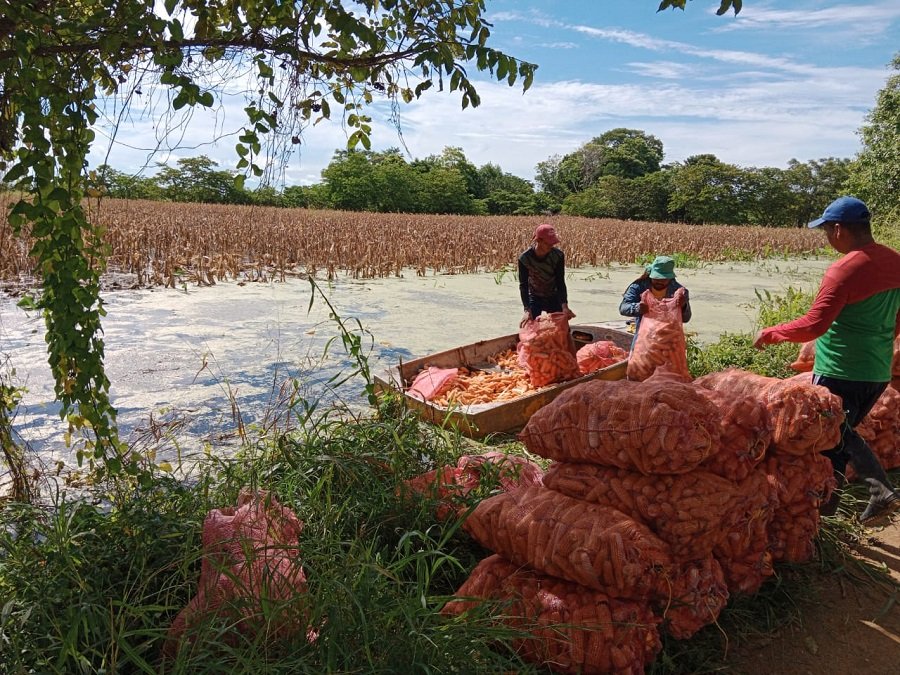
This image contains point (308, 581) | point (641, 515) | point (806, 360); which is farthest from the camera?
point (806, 360)

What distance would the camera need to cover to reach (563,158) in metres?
80.7

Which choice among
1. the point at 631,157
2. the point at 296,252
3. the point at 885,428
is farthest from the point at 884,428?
the point at 631,157

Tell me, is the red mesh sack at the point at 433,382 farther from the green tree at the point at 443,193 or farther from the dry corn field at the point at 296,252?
the green tree at the point at 443,193

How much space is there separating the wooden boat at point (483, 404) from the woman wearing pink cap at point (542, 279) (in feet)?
1.71

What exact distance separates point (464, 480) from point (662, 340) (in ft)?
7.26

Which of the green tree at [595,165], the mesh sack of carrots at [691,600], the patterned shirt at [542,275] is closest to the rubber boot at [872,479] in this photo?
the mesh sack of carrots at [691,600]

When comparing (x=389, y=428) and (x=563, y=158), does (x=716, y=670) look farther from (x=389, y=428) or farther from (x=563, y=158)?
(x=563, y=158)

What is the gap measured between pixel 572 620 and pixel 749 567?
831 millimetres

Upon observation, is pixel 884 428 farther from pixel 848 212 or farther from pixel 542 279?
pixel 542 279

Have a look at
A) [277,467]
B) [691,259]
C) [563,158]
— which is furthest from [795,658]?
[563,158]

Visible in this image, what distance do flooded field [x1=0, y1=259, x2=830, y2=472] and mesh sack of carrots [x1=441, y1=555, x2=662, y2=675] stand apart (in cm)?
113


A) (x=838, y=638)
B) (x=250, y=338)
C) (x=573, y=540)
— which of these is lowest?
(x=838, y=638)

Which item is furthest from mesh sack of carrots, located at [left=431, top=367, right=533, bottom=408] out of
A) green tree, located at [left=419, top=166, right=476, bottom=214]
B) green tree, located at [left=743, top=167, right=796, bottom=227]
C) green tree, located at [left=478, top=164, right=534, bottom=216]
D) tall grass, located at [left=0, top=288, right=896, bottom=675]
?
green tree, located at [left=743, top=167, right=796, bottom=227]

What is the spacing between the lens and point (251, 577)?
1870 mm
